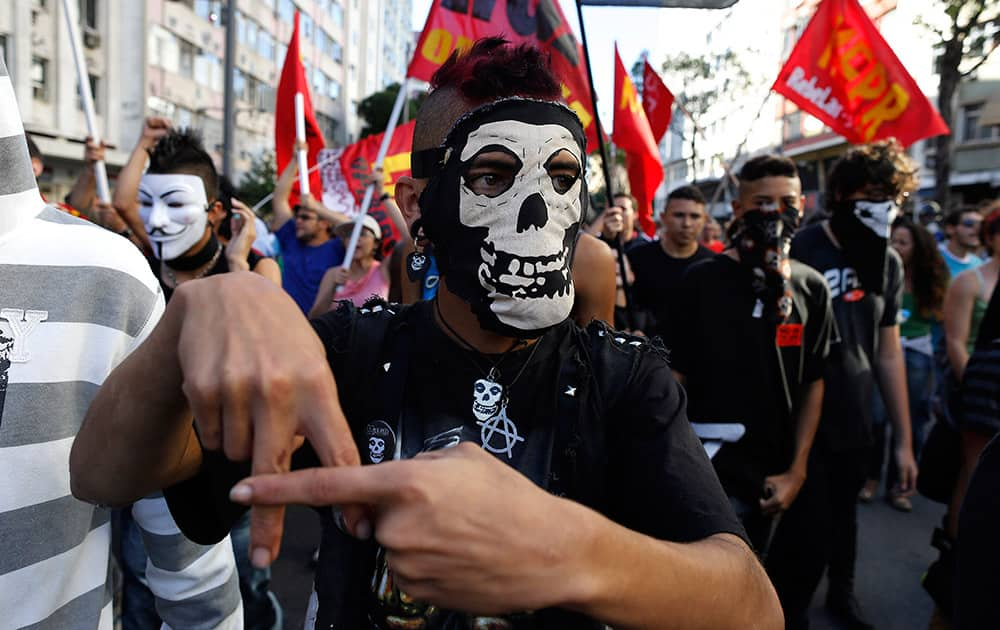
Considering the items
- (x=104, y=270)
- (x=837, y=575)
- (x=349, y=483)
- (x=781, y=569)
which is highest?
(x=104, y=270)

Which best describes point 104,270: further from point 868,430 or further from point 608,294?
point 868,430

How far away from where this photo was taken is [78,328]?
1.53 meters

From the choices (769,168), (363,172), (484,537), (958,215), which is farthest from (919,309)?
(484,537)

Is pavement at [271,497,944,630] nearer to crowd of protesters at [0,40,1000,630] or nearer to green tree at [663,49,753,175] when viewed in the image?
crowd of protesters at [0,40,1000,630]

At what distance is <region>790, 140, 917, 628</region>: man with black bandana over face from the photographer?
3691mm

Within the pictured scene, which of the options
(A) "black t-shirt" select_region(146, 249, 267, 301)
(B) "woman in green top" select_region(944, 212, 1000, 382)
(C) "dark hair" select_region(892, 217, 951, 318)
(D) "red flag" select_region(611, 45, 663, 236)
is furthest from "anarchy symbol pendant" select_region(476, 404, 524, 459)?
(C) "dark hair" select_region(892, 217, 951, 318)

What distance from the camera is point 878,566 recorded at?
15.6ft

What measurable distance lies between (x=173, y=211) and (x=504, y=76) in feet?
8.18

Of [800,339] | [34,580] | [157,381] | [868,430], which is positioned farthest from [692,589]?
[868,430]

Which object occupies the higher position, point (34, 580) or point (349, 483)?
point (349, 483)

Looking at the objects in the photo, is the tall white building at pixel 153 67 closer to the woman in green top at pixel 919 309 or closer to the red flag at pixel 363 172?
the red flag at pixel 363 172

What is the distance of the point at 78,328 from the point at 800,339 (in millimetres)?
2812

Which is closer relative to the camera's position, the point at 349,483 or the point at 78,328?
the point at 349,483

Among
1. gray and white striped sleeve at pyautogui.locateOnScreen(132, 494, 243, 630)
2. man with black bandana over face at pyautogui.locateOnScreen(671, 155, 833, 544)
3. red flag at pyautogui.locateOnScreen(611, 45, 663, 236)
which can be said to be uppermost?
red flag at pyautogui.locateOnScreen(611, 45, 663, 236)
